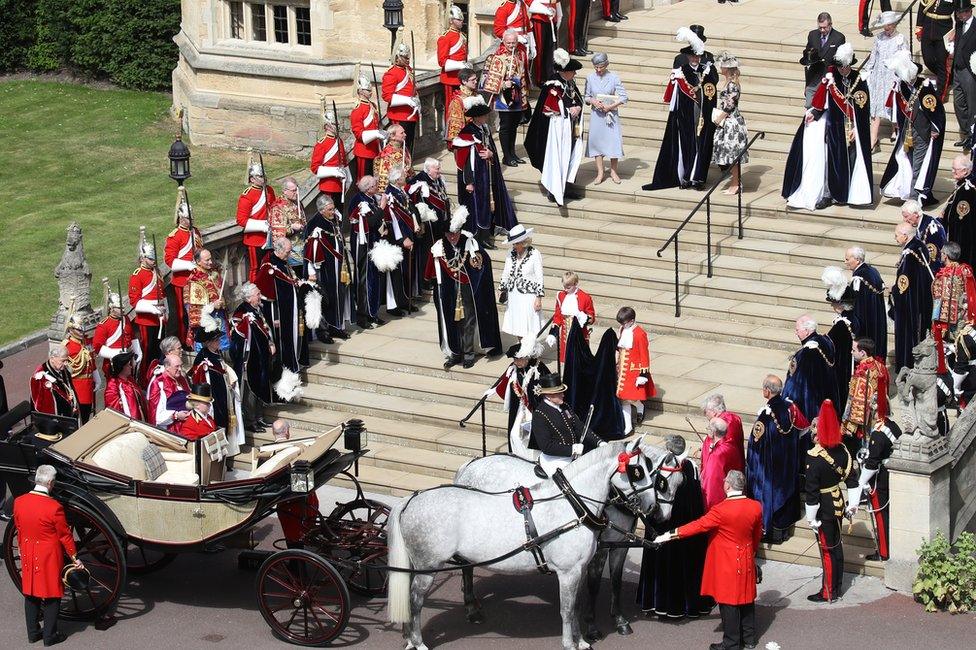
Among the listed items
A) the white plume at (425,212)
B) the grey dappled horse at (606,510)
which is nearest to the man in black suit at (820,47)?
the white plume at (425,212)

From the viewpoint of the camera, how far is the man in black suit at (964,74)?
966 inches

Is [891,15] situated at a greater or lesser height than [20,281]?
greater

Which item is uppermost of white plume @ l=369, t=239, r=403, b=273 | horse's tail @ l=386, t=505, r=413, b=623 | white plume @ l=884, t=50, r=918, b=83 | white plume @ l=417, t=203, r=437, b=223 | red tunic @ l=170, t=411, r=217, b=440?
white plume @ l=884, t=50, r=918, b=83

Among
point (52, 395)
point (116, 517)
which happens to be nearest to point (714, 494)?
point (116, 517)

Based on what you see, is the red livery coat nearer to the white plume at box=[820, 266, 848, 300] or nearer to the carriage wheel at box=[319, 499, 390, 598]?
the carriage wheel at box=[319, 499, 390, 598]

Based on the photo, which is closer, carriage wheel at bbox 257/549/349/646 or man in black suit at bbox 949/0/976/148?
carriage wheel at bbox 257/549/349/646

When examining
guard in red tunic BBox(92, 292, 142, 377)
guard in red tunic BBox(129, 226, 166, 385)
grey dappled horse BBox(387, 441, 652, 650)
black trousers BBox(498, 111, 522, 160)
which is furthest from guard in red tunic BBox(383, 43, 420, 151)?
grey dappled horse BBox(387, 441, 652, 650)

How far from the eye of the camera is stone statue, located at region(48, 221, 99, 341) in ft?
69.4

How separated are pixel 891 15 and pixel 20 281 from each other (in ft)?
42.5

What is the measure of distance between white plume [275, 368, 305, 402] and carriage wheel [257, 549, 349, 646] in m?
4.72

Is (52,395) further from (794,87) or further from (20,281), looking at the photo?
(794,87)

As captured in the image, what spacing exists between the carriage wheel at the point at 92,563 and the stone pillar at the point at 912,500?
7.03 meters

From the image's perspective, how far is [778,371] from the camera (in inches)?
835

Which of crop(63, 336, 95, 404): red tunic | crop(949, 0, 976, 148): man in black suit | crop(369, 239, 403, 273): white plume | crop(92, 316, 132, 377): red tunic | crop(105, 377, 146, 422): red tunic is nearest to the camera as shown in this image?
crop(105, 377, 146, 422): red tunic
